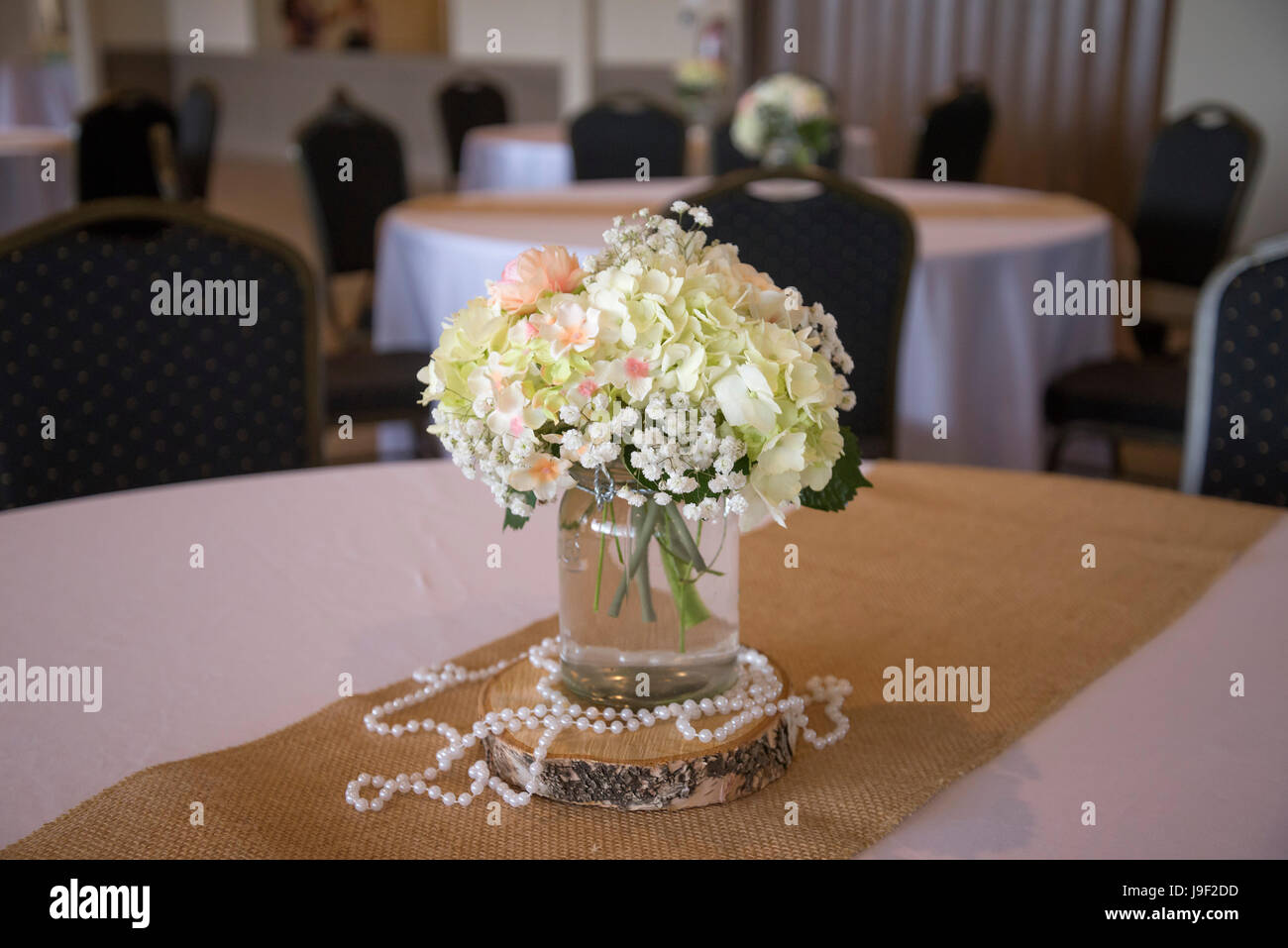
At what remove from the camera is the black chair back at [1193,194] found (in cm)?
397

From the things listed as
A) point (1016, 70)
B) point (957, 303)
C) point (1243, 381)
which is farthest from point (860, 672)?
point (1016, 70)

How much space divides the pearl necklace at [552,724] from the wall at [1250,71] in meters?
5.61

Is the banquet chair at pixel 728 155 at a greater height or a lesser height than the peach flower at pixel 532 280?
lesser

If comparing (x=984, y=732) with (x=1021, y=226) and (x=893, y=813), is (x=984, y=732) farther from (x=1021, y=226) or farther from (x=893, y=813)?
(x=1021, y=226)

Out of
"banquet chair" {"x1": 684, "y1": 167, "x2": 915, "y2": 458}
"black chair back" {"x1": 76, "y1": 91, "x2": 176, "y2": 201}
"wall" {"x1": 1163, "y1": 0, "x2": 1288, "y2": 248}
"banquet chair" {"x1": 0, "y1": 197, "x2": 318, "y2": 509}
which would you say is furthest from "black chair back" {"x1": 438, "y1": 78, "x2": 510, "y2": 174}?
"banquet chair" {"x1": 0, "y1": 197, "x2": 318, "y2": 509}

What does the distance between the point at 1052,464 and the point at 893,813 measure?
2.59 m

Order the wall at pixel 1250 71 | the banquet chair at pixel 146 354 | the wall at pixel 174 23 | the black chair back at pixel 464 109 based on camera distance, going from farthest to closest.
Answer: the wall at pixel 174 23 < the black chair back at pixel 464 109 < the wall at pixel 1250 71 < the banquet chair at pixel 146 354

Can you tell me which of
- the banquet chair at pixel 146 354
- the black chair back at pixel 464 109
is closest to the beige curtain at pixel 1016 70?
the black chair back at pixel 464 109

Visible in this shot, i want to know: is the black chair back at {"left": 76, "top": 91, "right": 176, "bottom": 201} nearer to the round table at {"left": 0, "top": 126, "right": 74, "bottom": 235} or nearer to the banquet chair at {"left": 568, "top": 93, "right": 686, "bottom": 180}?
A: the round table at {"left": 0, "top": 126, "right": 74, "bottom": 235}

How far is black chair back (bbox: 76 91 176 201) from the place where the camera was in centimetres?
527

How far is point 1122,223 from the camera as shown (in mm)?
6723

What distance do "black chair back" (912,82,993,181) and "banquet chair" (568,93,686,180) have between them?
1139mm

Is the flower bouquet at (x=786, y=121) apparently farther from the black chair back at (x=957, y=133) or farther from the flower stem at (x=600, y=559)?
the flower stem at (x=600, y=559)

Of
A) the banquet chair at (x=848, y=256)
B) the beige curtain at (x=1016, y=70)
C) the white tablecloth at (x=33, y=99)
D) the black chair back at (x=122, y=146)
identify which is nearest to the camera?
the banquet chair at (x=848, y=256)
